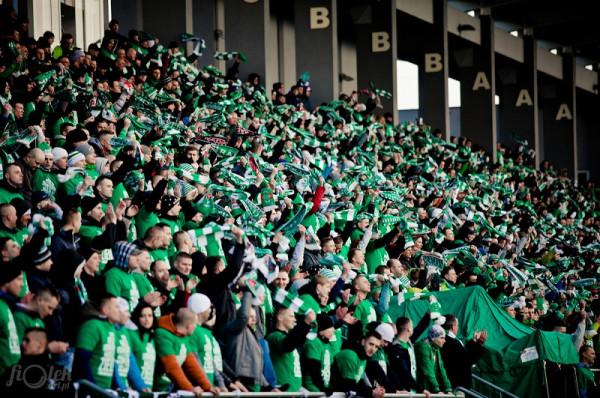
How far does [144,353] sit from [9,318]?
1.02m

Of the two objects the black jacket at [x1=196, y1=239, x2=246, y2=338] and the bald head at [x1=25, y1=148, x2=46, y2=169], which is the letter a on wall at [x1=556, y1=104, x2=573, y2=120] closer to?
the bald head at [x1=25, y1=148, x2=46, y2=169]

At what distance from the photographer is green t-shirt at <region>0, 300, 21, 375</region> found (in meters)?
6.98

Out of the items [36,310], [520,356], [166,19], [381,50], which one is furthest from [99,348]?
[381,50]

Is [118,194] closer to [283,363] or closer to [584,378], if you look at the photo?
[283,363]

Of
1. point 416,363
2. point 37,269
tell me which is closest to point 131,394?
point 37,269

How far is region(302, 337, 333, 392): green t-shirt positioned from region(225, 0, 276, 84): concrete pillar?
51.2ft

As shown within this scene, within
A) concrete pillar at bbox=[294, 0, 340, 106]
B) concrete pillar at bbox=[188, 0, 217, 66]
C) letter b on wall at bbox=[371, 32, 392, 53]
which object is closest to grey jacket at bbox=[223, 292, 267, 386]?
concrete pillar at bbox=[188, 0, 217, 66]

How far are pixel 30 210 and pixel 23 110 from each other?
3330 millimetres

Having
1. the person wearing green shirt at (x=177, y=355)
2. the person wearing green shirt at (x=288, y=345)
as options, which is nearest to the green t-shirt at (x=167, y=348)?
the person wearing green shirt at (x=177, y=355)

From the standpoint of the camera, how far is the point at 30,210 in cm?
905

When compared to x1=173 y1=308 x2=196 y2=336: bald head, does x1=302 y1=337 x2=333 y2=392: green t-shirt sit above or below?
below

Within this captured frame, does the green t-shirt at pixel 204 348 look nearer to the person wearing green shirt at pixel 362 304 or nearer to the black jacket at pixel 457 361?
the person wearing green shirt at pixel 362 304

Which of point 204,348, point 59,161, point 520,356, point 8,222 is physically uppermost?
point 59,161

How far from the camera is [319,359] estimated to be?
922cm
